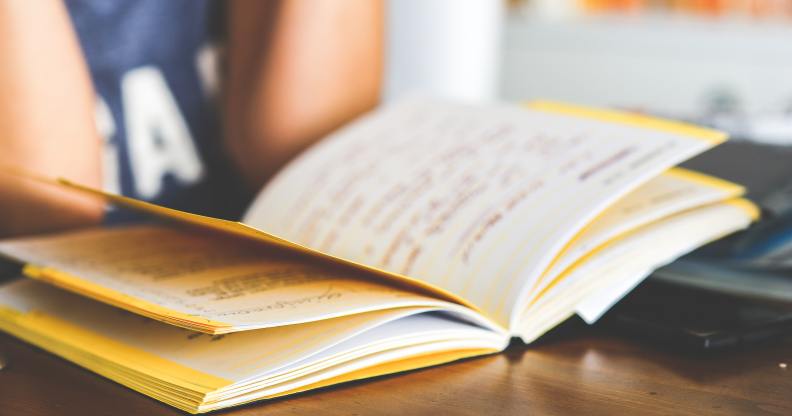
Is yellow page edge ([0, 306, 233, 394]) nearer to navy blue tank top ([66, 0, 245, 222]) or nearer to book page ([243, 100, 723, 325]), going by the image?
book page ([243, 100, 723, 325])

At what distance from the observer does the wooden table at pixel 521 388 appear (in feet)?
1.00

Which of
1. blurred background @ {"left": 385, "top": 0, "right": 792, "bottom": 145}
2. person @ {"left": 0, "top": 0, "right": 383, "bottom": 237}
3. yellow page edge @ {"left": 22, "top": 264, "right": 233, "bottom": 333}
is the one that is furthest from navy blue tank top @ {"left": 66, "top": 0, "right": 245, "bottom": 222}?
blurred background @ {"left": 385, "top": 0, "right": 792, "bottom": 145}

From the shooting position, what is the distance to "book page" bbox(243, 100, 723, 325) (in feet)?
1.27

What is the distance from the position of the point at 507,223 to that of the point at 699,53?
1.83 metres

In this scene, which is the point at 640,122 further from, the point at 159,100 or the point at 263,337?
the point at 159,100

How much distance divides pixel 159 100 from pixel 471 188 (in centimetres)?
32

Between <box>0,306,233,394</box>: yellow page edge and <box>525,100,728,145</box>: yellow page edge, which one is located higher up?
<box>525,100,728,145</box>: yellow page edge

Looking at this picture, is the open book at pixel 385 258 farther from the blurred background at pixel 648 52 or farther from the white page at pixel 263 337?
the blurred background at pixel 648 52

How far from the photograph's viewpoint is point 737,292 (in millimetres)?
406

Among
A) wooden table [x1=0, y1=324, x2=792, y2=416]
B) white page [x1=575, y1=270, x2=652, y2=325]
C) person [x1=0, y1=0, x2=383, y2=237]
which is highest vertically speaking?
person [x1=0, y1=0, x2=383, y2=237]

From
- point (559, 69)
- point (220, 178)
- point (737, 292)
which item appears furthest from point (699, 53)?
point (737, 292)

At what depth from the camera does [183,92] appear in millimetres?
676

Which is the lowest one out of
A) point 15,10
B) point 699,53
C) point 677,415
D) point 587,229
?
point 677,415

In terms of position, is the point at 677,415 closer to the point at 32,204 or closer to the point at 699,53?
the point at 32,204
